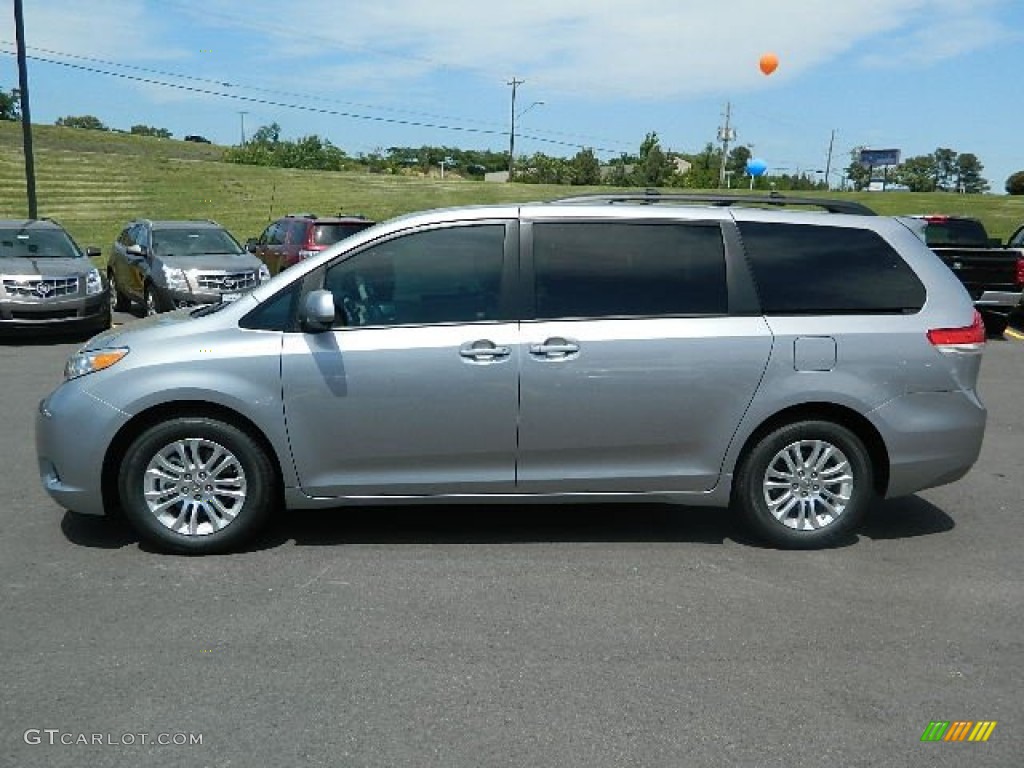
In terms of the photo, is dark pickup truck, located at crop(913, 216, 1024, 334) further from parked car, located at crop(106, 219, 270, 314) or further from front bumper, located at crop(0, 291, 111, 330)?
front bumper, located at crop(0, 291, 111, 330)

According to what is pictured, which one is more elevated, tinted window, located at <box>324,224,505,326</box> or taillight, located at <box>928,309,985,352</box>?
tinted window, located at <box>324,224,505,326</box>

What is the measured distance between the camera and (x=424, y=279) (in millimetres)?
4766

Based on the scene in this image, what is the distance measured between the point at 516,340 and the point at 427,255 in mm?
653

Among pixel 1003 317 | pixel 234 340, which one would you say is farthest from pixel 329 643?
pixel 1003 317

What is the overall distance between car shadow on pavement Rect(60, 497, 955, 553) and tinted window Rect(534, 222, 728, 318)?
127 cm

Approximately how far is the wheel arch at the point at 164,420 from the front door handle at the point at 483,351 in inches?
43.2

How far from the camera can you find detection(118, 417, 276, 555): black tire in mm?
4660

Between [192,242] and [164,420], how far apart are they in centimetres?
1070

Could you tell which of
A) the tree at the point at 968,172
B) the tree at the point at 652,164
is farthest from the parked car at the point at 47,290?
the tree at the point at 968,172

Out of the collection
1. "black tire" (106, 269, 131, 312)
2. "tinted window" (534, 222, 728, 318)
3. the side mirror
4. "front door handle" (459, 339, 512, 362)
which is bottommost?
"black tire" (106, 269, 131, 312)

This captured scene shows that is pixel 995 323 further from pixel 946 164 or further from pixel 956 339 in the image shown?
pixel 946 164

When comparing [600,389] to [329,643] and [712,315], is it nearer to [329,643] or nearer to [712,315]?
[712,315]

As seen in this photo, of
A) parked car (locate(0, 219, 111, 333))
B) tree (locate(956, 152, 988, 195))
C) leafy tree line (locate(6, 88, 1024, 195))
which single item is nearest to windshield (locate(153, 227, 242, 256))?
parked car (locate(0, 219, 111, 333))

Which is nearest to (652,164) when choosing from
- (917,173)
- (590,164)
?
(590,164)
